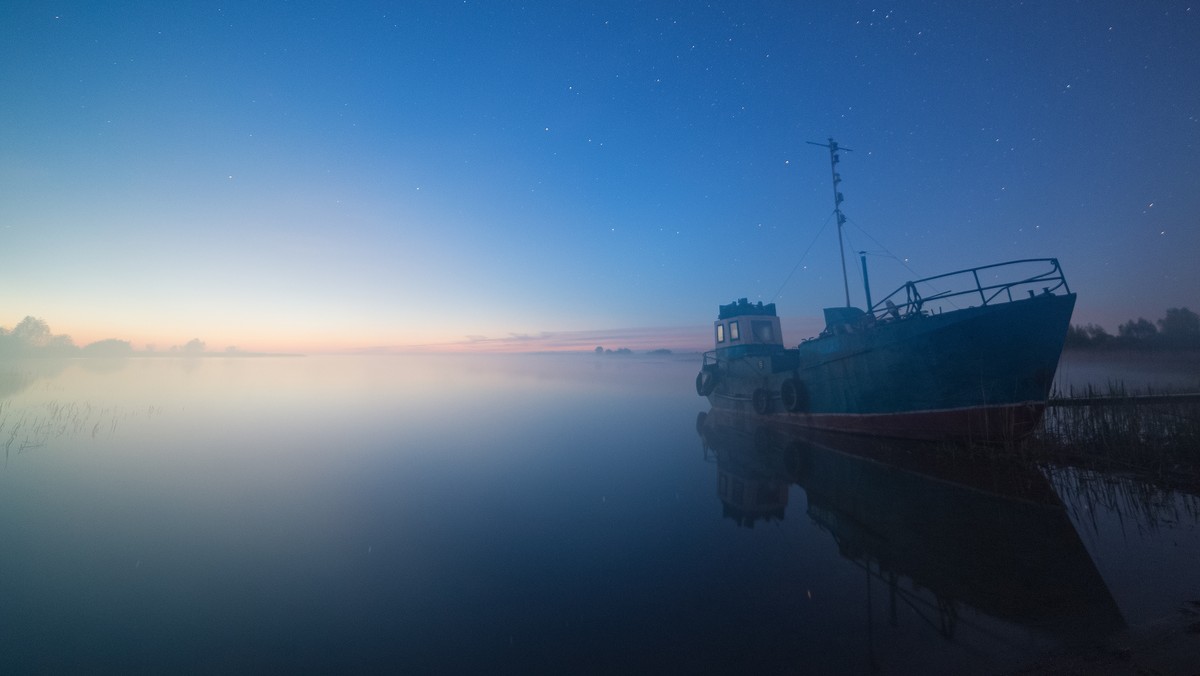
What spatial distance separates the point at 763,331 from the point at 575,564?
1805 centimetres

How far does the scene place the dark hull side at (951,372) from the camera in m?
12.0

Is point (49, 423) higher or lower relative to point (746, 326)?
lower

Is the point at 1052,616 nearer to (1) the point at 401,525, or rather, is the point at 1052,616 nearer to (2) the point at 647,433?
(1) the point at 401,525

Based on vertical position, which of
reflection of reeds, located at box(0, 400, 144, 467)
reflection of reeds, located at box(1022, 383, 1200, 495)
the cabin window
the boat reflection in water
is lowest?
the boat reflection in water

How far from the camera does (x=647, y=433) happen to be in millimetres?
21250

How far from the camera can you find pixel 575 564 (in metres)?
7.49

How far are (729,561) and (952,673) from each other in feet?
11.4

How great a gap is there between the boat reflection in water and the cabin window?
7.88 metres

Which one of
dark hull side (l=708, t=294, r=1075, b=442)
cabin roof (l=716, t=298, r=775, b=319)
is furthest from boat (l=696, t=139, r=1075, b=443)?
cabin roof (l=716, t=298, r=775, b=319)

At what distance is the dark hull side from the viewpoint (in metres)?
12.0

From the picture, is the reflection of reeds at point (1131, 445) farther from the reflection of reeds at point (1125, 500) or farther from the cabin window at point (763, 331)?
the cabin window at point (763, 331)

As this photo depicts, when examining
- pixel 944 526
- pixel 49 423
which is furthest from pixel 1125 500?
pixel 49 423

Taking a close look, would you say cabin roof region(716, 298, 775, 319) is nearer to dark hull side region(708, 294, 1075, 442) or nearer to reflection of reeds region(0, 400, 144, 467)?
dark hull side region(708, 294, 1075, 442)

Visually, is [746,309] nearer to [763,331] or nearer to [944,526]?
[763,331]
